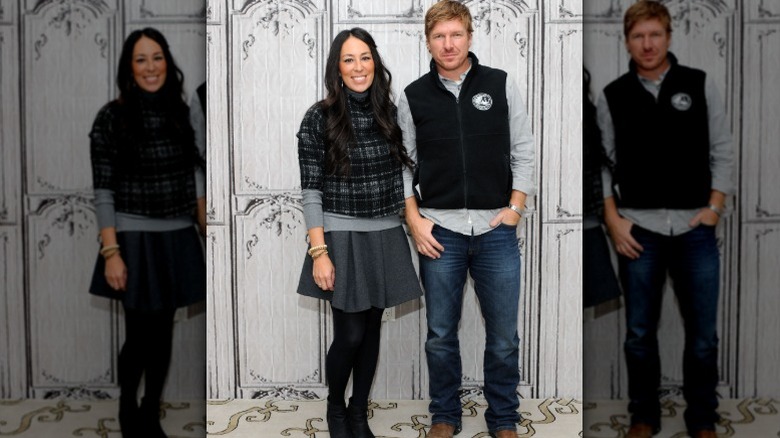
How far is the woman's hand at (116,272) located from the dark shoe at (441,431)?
0.95 metres

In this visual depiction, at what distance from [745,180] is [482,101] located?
804mm

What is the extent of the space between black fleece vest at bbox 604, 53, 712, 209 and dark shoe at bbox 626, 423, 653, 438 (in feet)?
1.04

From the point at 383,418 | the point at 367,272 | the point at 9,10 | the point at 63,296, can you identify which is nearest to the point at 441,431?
the point at 383,418

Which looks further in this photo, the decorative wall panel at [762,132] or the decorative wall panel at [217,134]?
the decorative wall panel at [217,134]

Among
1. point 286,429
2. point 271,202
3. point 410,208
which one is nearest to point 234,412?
point 286,429

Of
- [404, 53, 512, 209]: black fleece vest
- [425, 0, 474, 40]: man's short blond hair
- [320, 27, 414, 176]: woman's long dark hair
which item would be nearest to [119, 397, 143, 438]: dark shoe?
[320, 27, 414, 176]: woman's long dark hair

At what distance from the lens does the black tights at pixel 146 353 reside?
3.95 feet

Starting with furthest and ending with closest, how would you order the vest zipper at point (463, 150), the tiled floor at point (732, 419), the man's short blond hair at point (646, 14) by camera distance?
the vest zipper at point (463, 150) < the tiled floor at point (732, 419) < the man's short blond hair at point (646, 14)

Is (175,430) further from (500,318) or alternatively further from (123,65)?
(500,318)

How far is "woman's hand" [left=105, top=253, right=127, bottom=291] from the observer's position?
113 centimetres

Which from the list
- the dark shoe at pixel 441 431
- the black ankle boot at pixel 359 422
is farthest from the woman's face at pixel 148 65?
the dark shoe at pixel 441 431

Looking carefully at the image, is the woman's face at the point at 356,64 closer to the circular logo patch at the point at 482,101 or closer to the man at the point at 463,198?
the man at the point at 463,198

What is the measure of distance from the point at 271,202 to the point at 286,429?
23.3 inches

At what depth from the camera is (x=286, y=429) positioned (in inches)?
74.0
